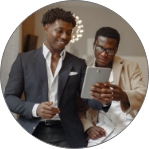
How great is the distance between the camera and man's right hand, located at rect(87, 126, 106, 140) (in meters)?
1.19

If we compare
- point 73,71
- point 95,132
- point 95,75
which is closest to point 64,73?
point 73,71

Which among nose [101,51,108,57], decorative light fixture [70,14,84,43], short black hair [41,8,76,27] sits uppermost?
short black hair [41,8,76,27]

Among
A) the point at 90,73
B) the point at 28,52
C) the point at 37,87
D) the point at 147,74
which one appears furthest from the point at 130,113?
the point at 28,52

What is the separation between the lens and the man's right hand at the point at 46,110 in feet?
3.71

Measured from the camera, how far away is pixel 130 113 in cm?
121

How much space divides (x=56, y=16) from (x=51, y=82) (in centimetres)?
35

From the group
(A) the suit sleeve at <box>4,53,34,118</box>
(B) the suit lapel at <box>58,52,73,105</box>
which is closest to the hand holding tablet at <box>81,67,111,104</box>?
(B) the suit lapel at <box>58,52,73,105</box>

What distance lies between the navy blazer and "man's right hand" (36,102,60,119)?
3 centimetres

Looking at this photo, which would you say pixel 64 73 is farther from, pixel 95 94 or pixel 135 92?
pixel 135 92

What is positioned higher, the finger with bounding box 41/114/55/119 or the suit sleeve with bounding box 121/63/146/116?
the suit sleeve with bounding box 121/63/146/116

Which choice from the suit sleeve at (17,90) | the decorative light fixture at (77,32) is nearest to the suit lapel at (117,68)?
the decorative light fixture at (77,32)

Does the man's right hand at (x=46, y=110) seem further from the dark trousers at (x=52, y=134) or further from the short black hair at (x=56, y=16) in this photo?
the short black hair at (x=56, y=16)

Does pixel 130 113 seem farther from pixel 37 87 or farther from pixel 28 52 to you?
pixel 28 52

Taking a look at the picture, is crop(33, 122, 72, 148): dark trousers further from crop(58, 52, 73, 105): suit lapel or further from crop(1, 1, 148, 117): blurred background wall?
crop(1, 1, 148, 117): blurred background wall
